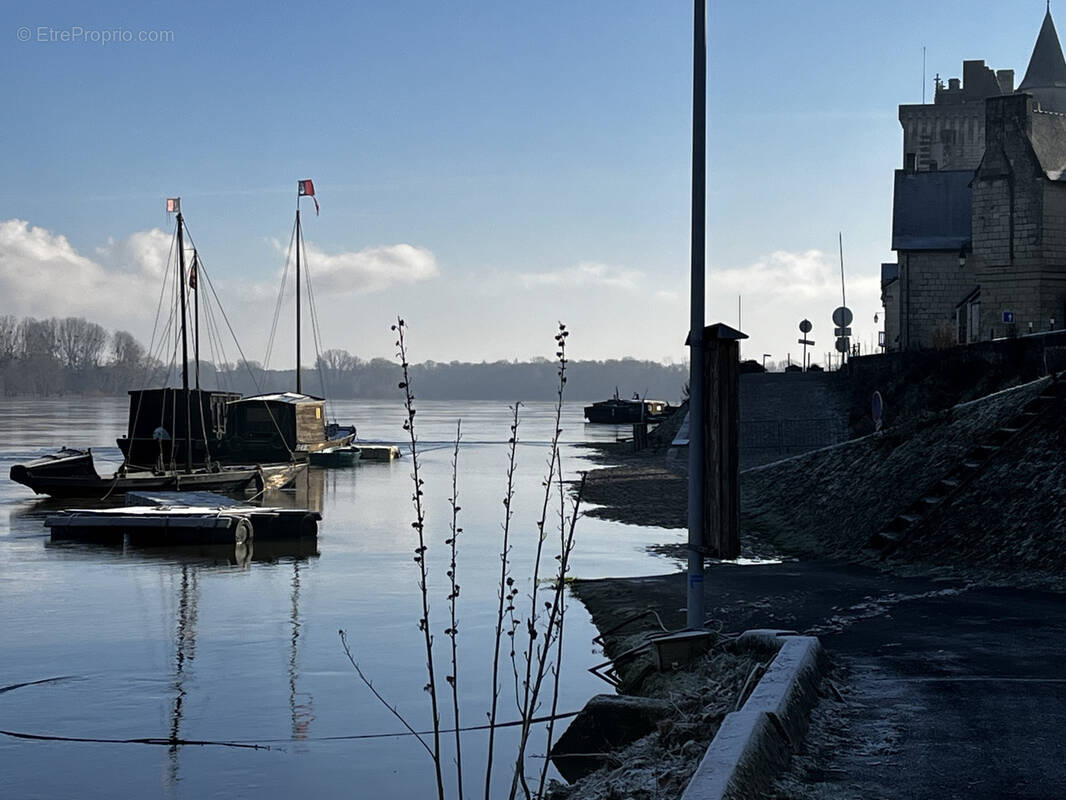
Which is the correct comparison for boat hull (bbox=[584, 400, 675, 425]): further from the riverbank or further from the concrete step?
the concrete step

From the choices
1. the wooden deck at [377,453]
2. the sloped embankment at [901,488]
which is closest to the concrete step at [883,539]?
the sloped embankment at [901,488]

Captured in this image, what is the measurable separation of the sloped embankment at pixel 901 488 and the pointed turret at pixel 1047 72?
66.2 m

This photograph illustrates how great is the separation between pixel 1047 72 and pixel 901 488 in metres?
74.5

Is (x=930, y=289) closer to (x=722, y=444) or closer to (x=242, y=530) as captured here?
(x=242, y=530)

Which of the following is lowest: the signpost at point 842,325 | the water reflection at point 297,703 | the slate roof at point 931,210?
the water reflection at point 297,703

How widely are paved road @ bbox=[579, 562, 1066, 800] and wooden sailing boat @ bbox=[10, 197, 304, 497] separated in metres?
29.7

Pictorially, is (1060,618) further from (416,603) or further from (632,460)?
(632,460)

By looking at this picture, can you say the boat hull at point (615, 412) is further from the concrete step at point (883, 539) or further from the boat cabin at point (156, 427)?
the concrete step at point (883, 539)

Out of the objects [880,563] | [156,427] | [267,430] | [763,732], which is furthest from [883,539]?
[267,430]

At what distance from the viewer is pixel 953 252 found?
202 ft

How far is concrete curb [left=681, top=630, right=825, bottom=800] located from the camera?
22.5 feet

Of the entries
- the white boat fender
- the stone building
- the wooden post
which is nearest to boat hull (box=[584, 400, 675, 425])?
the stone building

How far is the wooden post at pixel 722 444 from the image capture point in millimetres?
11172

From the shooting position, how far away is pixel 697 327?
11539 millimetres
